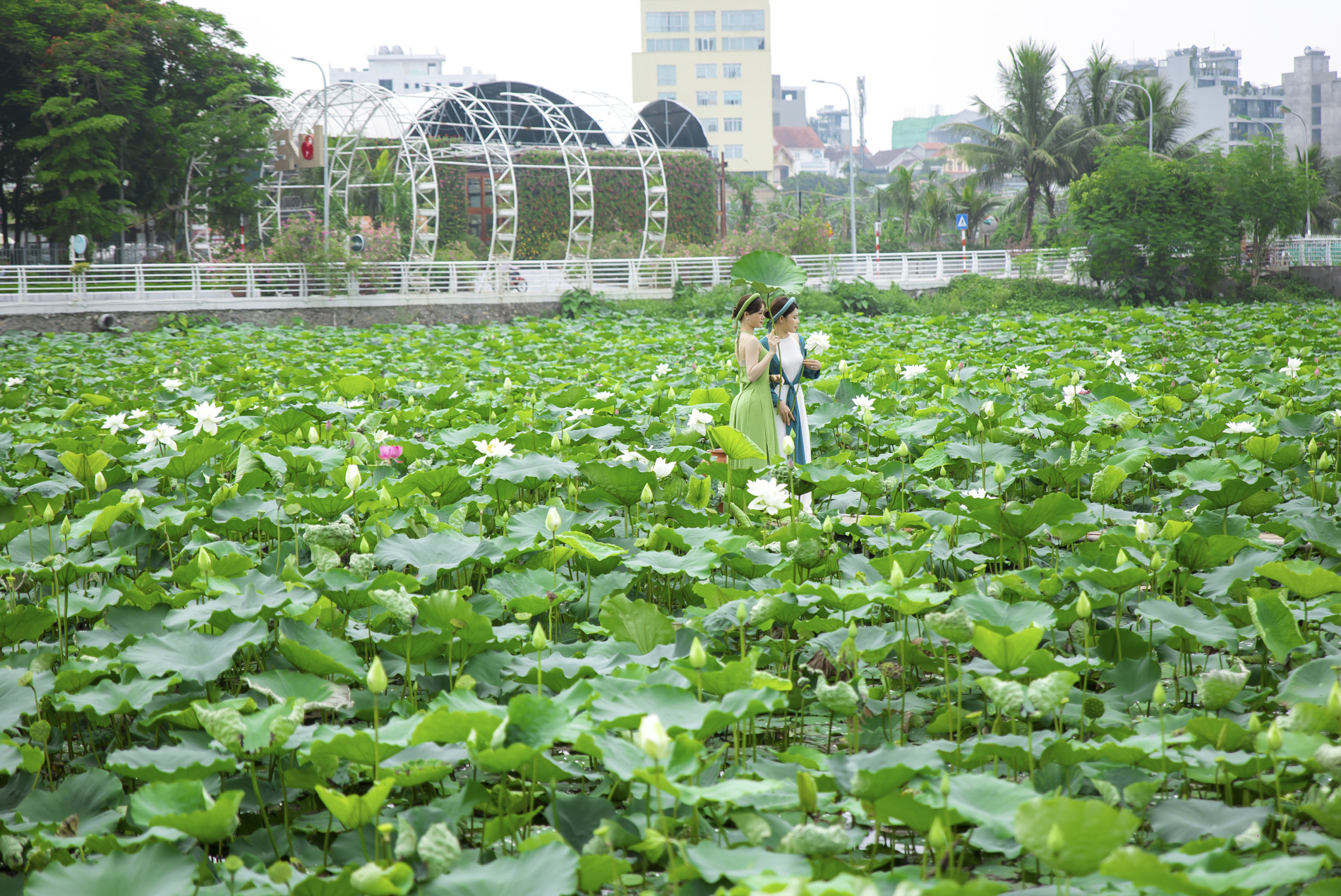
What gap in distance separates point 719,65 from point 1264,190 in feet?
124

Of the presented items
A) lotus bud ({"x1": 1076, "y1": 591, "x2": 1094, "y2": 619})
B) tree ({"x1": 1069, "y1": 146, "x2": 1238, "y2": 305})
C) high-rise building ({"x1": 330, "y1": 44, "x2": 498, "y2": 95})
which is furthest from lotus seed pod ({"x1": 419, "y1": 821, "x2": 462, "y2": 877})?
high-rise building ({"x1": 330, "y1": 44, "x2": 498, "y2": 95})

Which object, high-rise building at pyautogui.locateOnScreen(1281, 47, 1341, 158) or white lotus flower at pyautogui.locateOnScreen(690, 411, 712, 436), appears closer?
white lotus flower at pyautogui.locateOnScreen(690, 411, 712, 436)

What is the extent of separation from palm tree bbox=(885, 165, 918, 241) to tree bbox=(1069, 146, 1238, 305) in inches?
560

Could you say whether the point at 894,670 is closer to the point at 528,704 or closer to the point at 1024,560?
the point at 1024,560

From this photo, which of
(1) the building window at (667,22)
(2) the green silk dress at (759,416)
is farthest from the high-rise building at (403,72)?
(2) the green silk dress at (759,416)

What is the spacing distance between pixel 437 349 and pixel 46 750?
8.17 meters

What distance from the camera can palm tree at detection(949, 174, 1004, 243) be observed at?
101ft

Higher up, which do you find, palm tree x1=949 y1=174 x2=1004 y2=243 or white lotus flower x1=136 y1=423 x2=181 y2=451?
palm tree x1=949 y1=174 x2=1004 y2=243

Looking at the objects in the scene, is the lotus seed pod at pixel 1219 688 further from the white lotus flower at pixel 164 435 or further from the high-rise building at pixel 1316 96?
the high-rise building at pixel 1316 96

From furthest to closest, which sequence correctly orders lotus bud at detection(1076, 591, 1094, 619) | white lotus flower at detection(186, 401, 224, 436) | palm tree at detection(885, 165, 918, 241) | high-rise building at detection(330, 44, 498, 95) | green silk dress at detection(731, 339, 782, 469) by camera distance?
high-rise building at detection(330, 44, 498, 95)
palm tree at detection(885, 165, 918, 241)
green silk dress at detection(731, 339, 782, 469)
white lotus flower at detection(186, 401, 224, 436)
lotus bud at detection(1076, 591, 1094, 619)

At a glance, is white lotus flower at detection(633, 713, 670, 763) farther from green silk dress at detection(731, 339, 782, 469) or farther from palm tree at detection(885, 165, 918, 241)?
palm tree at detection(885, 165, 918, 241)

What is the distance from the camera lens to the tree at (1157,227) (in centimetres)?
1741

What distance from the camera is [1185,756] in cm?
166

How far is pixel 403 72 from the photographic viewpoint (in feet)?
247
